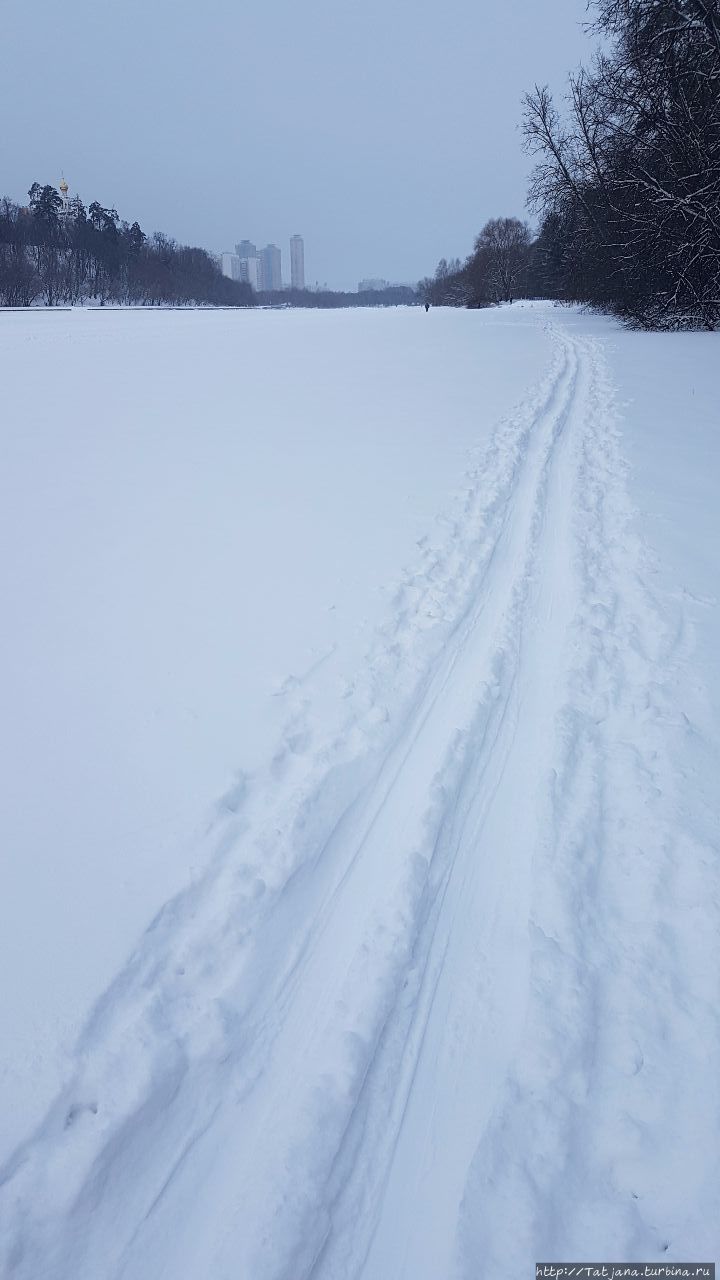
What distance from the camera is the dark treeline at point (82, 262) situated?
70.1m

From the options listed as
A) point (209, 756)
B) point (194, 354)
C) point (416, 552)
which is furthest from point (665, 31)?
point (209, 756)

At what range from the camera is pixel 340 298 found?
17150 centimetres

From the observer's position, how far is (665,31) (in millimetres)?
17406

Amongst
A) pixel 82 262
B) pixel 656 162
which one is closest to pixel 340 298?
pixel 82 262

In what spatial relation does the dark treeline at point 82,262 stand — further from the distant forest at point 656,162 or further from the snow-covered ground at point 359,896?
the snow-covered ground at point 359,896

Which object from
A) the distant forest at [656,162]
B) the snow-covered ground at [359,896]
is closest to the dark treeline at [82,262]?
the distant forest at [656,162]

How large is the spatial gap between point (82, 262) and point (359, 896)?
100559mm

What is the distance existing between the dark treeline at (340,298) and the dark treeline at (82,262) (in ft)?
155

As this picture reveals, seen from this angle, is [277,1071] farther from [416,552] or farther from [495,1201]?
[416,552]

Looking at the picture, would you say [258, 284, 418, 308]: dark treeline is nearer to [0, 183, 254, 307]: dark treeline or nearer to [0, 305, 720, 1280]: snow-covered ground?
[0, 183, 254, 307]: dark treeline

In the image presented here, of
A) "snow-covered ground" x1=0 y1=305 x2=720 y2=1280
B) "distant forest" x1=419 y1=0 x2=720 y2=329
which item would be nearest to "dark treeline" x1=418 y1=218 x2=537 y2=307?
"distant forest" x1=419 y1=0 x2=720 y2=329

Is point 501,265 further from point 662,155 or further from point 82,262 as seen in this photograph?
point 662,155

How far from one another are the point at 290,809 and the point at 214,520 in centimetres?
370

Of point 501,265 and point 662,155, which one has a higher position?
point 501,265
